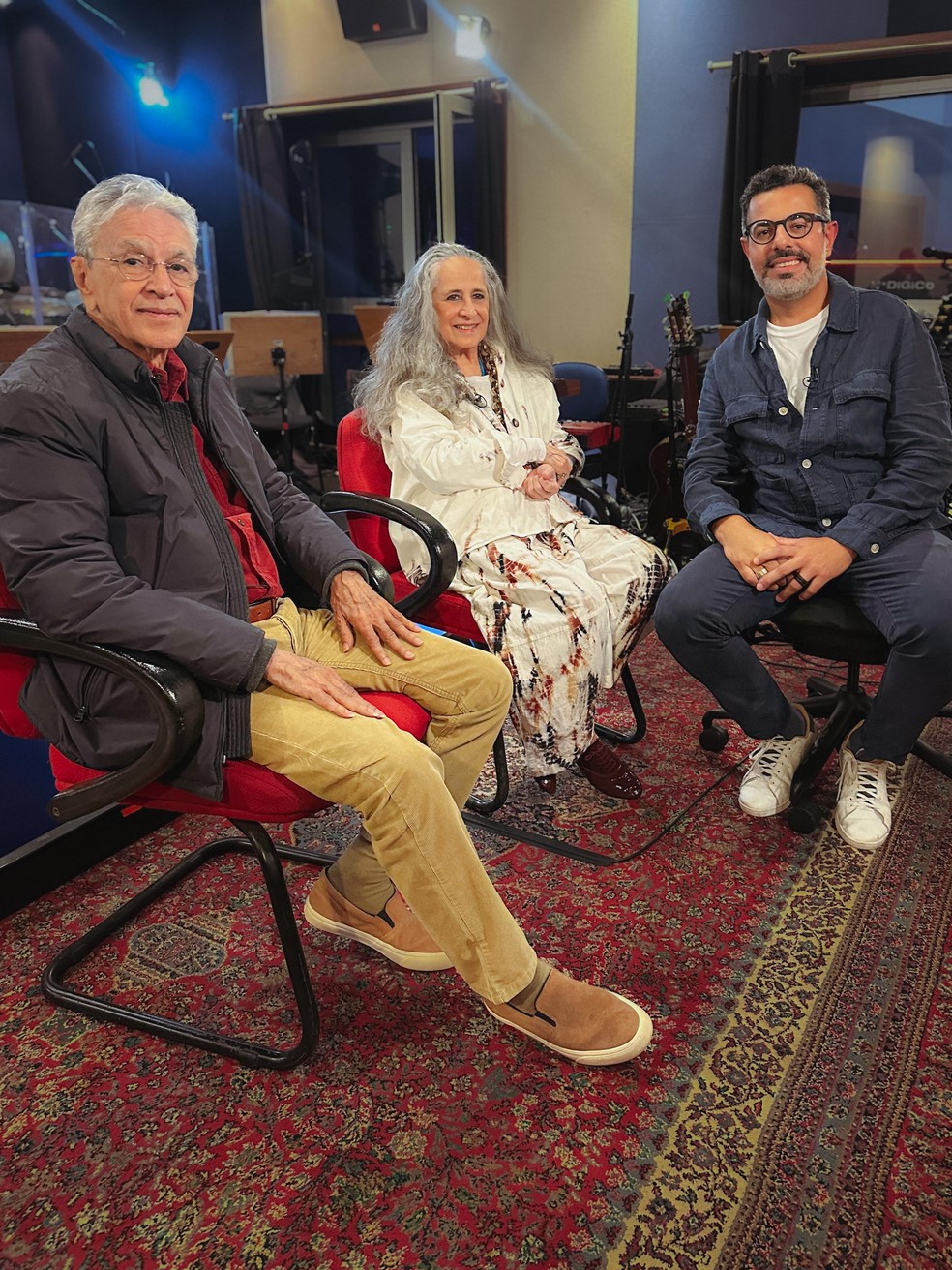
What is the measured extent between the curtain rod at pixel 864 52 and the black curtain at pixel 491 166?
1.83 m

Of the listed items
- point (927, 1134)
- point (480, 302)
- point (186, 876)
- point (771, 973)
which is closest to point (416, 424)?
point (480, 302)

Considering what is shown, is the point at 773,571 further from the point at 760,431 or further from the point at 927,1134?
the point at 927,1134

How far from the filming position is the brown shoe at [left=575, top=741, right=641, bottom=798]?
234cm

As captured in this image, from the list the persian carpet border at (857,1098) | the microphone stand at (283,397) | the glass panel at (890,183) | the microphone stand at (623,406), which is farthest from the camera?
the microphone stand at (283,397)

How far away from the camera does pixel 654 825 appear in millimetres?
2221

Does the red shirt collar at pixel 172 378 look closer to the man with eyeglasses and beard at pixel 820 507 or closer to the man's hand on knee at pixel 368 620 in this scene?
the man's hand on knee at pixel 368 620

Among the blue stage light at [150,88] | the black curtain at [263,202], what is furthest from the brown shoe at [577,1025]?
the blue stage light at [150,88]

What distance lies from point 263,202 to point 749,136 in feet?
13.0

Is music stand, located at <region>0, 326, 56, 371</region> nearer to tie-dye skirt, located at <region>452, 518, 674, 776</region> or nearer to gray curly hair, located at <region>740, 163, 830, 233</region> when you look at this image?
tie-dye skirt, located at <region>452, 518, 674, 776</region>

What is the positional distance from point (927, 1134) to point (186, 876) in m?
1.45

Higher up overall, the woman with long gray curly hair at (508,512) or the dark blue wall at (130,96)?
the dark blue wall at (130,96)

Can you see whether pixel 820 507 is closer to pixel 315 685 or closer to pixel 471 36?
pixel 315 685

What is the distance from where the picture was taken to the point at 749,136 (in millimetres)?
5547

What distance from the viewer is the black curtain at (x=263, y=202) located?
7.47 m
